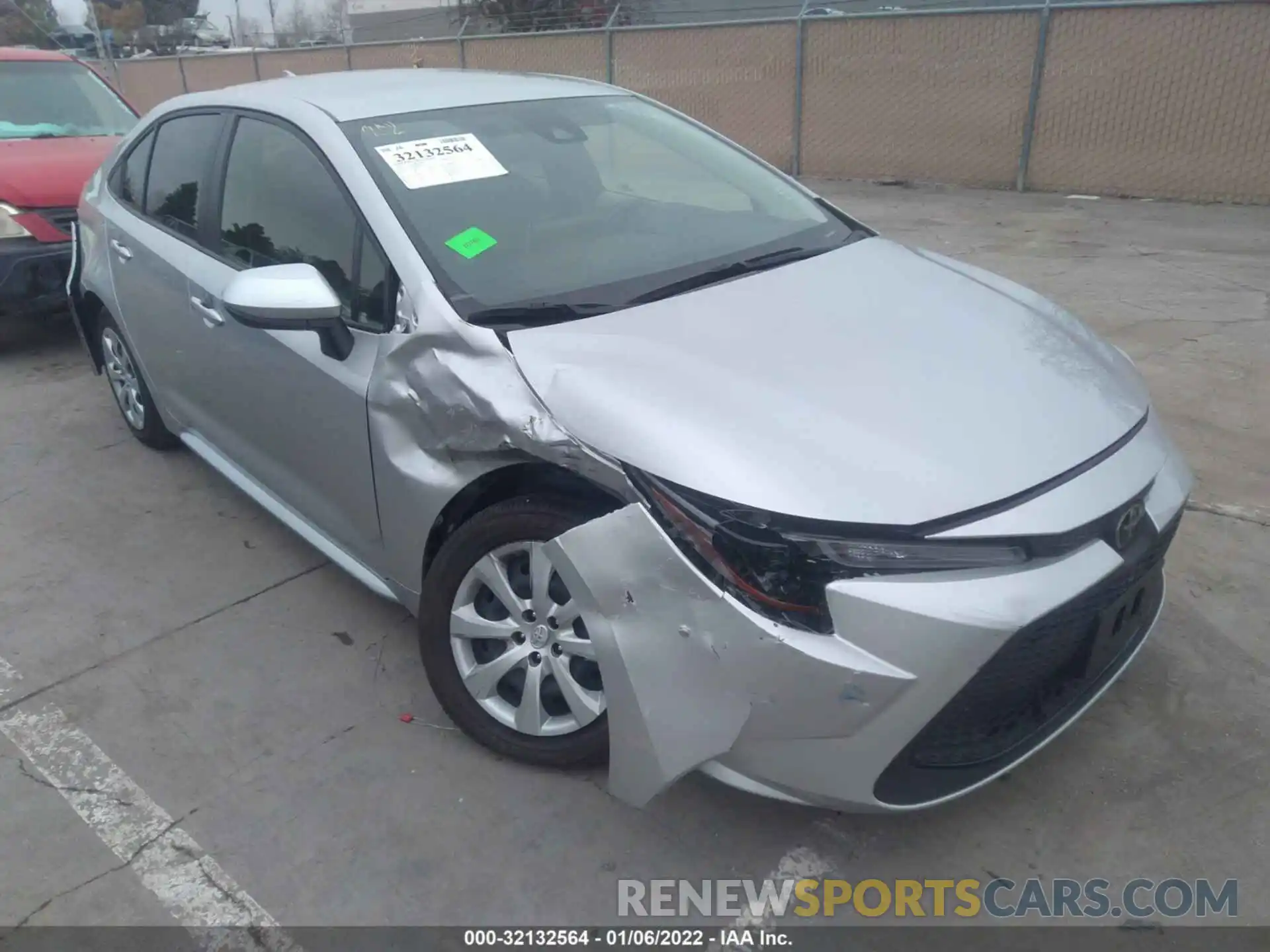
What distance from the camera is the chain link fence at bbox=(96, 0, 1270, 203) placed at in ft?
32.7

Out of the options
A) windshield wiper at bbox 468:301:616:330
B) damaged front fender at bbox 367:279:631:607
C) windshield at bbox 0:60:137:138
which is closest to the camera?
damaged front fender at bbox 367:279:631:607

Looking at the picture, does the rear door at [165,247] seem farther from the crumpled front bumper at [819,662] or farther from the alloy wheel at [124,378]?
the crumpled front bumper at [819,662]

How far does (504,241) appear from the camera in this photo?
9.05ft

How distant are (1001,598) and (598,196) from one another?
1.87 meters

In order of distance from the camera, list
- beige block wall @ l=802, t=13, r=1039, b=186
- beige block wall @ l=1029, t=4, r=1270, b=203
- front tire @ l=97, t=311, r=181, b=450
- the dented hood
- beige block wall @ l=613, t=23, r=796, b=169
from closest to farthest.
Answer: the dented hood
front tire @ l=97, t=311, r=181, b=450
beige block wall @ l=1029, t=4, r=1270, b=203
beige block wall @ l=802, t=13, r=1039, b=186
beige block wall @ l=613, t=23, r=796, b=169

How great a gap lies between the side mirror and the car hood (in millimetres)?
4055

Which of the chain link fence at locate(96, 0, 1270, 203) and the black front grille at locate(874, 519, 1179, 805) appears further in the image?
the chain link fence at locate(96, 0, 1270, 203)

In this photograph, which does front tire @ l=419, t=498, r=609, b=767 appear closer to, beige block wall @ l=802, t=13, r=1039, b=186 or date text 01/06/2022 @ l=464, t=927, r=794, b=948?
date text 01/06/2022 @ l=464, t=927, r=794, b=948

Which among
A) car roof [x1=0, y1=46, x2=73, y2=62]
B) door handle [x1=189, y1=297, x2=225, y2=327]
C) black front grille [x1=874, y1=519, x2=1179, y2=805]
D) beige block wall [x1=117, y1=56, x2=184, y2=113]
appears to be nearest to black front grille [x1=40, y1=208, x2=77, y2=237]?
car roof [x1=0, y1=46, x2=73, y2=62]

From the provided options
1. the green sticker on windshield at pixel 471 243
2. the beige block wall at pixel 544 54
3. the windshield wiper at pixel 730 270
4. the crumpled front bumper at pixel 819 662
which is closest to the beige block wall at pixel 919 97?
the beige block wall at pixel 544 54

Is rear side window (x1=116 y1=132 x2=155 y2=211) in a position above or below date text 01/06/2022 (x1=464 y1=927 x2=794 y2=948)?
above

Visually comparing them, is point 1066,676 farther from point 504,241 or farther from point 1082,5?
point 1082,5

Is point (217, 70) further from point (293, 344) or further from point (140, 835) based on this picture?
point (140, 835)

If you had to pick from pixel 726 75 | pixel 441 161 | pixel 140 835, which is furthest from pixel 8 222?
pixel 726 75
